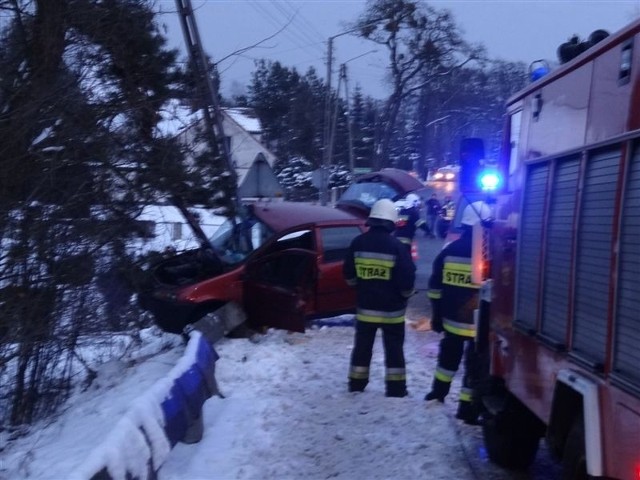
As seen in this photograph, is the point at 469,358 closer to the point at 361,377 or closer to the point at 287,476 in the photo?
the point at 361,377

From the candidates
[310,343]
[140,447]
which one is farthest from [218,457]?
[310,343]

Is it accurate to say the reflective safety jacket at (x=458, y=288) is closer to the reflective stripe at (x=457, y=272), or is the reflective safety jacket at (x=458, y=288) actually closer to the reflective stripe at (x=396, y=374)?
the reflective stripe at (x=457, y=272)

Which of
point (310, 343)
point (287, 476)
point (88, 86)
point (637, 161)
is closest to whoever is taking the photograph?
point (637, 161)

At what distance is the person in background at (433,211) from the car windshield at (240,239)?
24.4m

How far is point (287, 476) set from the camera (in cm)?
676

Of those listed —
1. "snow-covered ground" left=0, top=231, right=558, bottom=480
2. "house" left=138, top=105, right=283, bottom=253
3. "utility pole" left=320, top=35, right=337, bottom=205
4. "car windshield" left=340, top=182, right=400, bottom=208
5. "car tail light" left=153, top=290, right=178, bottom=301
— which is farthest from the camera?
"utility pole" left=320, top=35, right=337, bottom=205

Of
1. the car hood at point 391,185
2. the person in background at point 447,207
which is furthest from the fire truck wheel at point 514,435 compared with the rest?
the person in background at point 447,207

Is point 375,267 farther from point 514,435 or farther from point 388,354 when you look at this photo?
point 514,435

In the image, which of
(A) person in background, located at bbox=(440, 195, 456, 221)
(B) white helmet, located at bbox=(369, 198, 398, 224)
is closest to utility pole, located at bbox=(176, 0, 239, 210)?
(B) white helmet, located at bbox=(369, 198, 398, 224)

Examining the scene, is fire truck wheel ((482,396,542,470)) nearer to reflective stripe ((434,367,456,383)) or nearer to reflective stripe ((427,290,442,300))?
reflective stripe ((434,367,456,383))

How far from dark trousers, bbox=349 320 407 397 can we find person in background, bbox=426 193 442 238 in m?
28.4

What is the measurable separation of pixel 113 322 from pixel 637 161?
632cm

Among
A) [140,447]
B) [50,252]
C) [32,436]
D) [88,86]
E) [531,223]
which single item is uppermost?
[88,86]

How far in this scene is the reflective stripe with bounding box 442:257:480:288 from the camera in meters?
8.48
